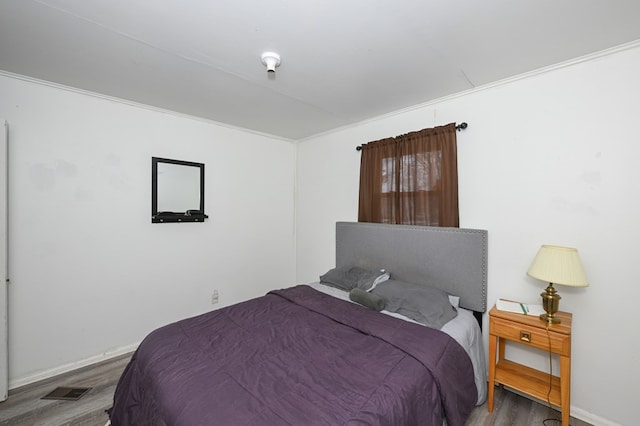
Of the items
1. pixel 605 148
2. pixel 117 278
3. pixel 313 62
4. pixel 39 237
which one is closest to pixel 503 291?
pixel 605 148

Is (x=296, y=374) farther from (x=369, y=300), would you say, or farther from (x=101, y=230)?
(x=101, y=230)

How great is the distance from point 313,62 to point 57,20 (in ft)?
5.00

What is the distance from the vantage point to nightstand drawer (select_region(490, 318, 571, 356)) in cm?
169

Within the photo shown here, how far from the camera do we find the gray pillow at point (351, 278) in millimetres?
2663

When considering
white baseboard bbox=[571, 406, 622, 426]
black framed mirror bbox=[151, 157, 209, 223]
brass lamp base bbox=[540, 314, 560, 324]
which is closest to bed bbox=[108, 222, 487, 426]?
brass lamp base bbox=[540, 314, 560, 324]

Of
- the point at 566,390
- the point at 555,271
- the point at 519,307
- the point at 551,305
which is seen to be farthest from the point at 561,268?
the point at 566,390

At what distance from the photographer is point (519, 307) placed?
202 centimetres

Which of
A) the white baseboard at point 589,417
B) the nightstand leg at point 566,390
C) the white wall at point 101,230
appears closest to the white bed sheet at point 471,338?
the nightstand leg at point 566,390

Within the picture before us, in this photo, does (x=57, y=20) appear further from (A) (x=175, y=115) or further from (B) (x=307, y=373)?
(B) (x=307, y=373)

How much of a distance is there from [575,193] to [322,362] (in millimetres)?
2104

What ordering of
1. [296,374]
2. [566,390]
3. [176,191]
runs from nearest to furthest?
[296,374] → [566,390] → [176,191]

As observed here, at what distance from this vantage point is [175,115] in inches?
117

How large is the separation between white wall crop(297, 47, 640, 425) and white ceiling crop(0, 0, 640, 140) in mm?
221

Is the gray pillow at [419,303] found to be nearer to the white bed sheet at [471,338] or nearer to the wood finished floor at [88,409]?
the white bed sheet at [471,338]
